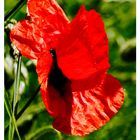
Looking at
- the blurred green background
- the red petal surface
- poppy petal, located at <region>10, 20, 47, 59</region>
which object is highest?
poppy petal, located at <region>10, 20, 47, 59</region>

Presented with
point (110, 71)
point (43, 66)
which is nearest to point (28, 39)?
point (43, 66)

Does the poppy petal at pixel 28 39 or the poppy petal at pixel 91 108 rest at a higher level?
the poppy petal at pixel 28 39

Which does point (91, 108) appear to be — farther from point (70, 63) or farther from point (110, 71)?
point (110, 71)

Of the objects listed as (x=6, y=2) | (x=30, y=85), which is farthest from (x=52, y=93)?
(x=6, y=2)

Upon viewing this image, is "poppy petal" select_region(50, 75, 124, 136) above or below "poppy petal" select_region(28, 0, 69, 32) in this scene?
below

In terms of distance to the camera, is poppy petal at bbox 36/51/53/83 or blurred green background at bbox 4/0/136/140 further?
blurred green background at bbox 4/0/136/140

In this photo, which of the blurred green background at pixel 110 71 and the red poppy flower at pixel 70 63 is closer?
the red poppy flower at pixel 70 63
